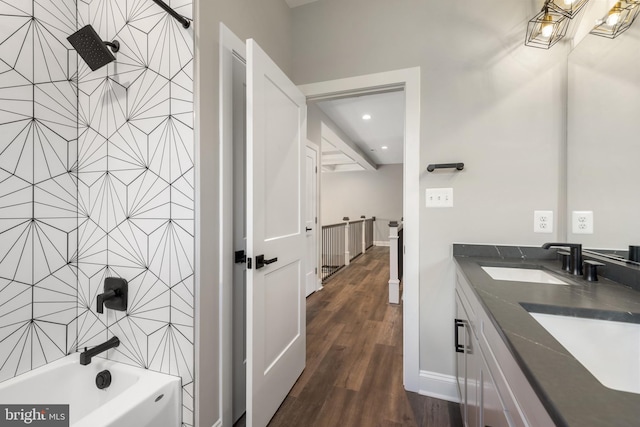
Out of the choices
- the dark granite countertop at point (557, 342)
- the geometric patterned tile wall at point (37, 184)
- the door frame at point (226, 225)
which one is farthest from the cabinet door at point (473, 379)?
the geometric patterned tile wall at point (37, 184)

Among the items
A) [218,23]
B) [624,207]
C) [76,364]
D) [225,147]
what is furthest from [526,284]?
[76,364]

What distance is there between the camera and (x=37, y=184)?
1.26 metres

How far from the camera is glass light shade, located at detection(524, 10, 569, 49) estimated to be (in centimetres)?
146

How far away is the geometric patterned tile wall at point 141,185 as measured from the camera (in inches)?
48.2

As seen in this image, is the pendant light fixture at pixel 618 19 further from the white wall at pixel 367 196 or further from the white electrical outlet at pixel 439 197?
the white wall at pixel 367 196

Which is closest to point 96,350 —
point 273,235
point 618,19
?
point 273,235

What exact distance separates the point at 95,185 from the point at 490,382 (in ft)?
Answer: 6.38

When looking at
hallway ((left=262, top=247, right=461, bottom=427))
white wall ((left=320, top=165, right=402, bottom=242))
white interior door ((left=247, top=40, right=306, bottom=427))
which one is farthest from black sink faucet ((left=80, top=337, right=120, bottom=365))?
white wall ((left=320, top=165, right=402, bottom=242))

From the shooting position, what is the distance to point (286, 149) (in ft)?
5.47

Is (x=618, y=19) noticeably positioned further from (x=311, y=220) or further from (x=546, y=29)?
(x=311, y=220)

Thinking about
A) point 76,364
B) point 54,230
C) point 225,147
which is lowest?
point 76,364

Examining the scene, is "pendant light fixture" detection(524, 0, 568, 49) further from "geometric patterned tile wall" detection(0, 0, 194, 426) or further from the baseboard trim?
the baseboard trim

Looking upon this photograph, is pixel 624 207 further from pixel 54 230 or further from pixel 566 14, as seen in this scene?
pixel 54 230

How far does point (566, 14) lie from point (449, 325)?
6.16ft
